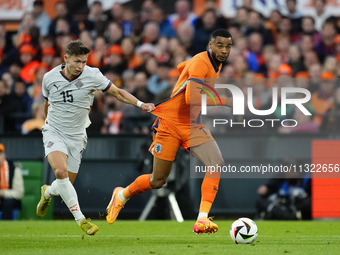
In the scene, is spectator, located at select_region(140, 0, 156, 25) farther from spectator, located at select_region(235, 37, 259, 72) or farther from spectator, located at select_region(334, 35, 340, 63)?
spectator, located at select_region(334, 35, 340, 63)

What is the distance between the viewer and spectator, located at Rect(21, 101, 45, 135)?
38.7 feet

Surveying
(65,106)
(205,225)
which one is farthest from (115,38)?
(205,225)

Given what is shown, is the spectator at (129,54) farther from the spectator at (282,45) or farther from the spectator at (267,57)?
the spectator at (282,45)

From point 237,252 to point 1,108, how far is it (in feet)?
27.2

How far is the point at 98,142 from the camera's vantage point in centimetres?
1160

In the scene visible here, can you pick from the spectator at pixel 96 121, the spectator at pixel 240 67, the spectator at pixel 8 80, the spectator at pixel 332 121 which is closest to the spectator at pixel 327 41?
the spectator at pixel 240 67

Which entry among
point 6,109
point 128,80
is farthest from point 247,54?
point 6,109

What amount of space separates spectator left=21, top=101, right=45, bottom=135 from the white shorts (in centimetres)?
438

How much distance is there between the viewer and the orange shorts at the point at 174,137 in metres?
7.11

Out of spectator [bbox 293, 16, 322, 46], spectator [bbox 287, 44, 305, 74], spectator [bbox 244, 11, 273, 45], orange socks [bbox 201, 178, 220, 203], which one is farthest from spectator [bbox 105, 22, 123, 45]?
orange socks [bbox 201, 178, 220, 203]

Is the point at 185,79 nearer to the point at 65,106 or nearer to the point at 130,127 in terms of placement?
the point at 65,106

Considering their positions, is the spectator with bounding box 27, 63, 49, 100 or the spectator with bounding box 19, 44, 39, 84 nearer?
the spectator with bounding box 27, 63, 49, 100

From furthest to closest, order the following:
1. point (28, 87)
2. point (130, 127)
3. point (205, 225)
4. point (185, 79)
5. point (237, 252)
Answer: point (28, 87)
point (130, 127)
point (185, 79)
point (205, 225)
point (237, 252)

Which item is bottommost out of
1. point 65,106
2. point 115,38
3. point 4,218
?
point 4,218
